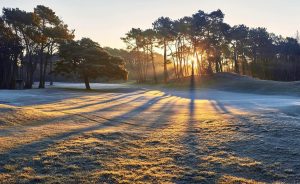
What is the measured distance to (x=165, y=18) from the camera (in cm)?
6981

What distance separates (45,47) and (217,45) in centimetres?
3287

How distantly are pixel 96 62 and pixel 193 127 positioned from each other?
30499 millimetres

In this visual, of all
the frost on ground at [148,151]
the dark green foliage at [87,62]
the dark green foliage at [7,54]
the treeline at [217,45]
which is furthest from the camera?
the treeline at [217,45]

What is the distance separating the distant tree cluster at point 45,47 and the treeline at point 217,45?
2366cm

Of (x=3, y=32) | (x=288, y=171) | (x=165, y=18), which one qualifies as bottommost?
(x=288, y=171)

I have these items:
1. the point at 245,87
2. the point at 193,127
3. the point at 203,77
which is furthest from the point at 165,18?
the point at 193,127

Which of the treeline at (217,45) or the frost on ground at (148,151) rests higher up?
the treeline at (217,45)

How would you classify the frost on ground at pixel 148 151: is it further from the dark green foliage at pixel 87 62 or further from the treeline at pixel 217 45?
the treeline at pixel 217 45

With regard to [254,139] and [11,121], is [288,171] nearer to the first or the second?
[254,139]

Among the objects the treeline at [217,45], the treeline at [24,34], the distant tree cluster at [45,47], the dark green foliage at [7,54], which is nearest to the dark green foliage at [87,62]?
the distant tree cluster at [45,47]

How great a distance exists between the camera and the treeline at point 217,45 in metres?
64.8

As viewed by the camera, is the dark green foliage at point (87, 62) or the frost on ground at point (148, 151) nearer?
the frost on ground at point (148, 151)

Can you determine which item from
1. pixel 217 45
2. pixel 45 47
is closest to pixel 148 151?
pixel 45 47

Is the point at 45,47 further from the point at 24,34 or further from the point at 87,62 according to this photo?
the point at 87,62
